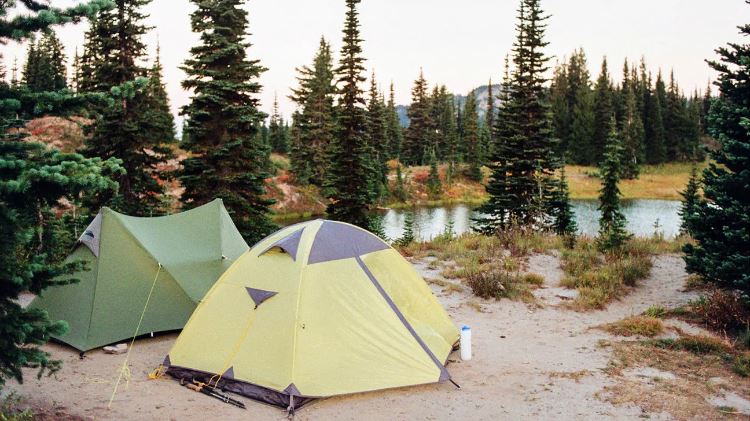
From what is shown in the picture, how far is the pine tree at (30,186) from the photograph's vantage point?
450 cm

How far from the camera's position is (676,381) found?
6953mm

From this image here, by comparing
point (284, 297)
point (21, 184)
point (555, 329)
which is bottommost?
point (555, 329)

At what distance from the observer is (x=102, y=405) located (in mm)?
6363

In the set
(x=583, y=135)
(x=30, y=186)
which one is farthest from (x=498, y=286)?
(x=583, y=135)

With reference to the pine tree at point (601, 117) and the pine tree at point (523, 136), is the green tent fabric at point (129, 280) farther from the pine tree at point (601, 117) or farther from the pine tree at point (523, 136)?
the pine tree at point (601, 117)

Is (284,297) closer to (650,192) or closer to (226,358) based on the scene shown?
(226,358)

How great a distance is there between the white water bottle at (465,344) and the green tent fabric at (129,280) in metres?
4.37

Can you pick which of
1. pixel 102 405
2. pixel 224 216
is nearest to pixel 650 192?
pixel 224 216

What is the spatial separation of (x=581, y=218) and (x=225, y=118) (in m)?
26.7

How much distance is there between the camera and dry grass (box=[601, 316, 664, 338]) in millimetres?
9006

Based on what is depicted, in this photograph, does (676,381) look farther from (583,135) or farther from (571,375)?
(583,135)

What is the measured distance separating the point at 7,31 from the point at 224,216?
5838 mm

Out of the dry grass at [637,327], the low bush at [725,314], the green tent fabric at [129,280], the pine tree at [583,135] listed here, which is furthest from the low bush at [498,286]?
the pine tree at [583,135]

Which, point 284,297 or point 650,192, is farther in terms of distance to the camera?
point 650,192
